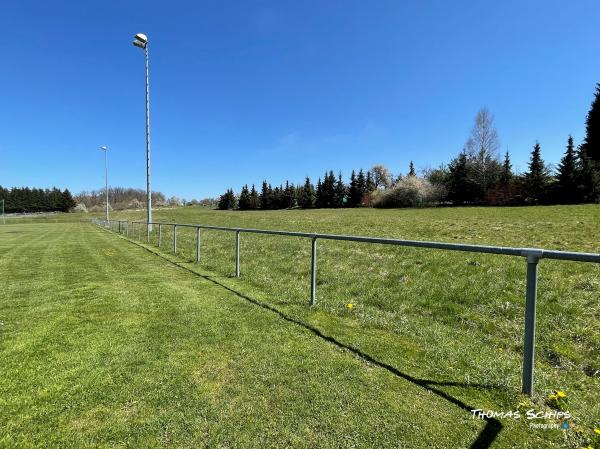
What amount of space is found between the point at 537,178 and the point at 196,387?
5116cm

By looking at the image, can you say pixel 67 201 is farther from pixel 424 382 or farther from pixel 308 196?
pixel 424 382

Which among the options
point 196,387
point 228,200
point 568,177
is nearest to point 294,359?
point 196,387

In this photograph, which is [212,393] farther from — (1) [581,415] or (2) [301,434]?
(1) [581,415]

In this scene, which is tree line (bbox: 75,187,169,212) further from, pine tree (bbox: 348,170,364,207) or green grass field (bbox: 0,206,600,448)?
green grass field (bbox: 0,206,600,448)

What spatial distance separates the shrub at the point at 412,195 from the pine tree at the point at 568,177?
17866 mm

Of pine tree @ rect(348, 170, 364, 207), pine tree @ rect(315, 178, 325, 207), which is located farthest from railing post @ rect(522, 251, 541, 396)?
pine tree @ rect(315, 178, 325, 207)

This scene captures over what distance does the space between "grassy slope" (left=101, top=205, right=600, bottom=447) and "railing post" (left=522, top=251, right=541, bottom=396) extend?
14cm

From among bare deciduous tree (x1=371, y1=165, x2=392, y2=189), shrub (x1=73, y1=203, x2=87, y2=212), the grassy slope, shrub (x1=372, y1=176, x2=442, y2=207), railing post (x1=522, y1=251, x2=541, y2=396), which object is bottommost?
the grassy slope

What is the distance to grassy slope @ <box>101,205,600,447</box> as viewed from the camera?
3277 millimetres

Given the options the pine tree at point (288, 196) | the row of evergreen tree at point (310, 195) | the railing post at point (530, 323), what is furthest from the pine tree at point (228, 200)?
the railing post at point (530, 323)

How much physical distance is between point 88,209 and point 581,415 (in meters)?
145

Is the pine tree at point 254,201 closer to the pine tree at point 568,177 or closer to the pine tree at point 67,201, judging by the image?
the pine tree at point 67,201

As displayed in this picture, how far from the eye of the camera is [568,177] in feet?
132

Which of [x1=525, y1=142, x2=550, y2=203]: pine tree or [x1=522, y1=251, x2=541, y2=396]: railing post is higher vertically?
[x1=525, y1=142, x2=550, y2=203]: pine tree
